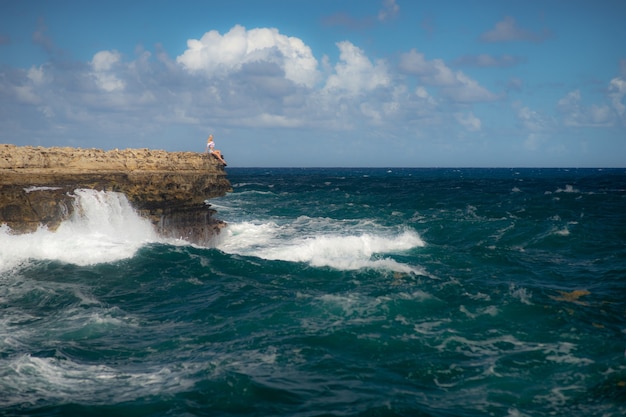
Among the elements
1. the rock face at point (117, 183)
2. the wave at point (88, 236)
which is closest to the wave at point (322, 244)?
the rock face at point (117, 183)

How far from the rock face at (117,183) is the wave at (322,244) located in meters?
2.40

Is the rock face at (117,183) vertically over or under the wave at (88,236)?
over

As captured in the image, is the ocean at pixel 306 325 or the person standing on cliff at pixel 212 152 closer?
the ocean at pixel 306 325

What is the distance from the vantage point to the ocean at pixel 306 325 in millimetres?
9781

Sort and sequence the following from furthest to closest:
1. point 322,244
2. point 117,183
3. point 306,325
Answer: point 322,244
point 117,183
point 306,325

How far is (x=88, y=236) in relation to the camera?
70.1 ft

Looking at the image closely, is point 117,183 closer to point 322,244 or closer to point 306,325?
point 322,244

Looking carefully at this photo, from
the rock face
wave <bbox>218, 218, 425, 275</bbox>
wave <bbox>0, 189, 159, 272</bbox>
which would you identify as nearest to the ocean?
wave <bbox>0, 189, 159, 272</bbox>

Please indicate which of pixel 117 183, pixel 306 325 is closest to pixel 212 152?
pixel 117 183

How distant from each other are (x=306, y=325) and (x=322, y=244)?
1131 cm

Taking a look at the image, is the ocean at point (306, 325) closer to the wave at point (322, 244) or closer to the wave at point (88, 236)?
the wave at point (88, 236)

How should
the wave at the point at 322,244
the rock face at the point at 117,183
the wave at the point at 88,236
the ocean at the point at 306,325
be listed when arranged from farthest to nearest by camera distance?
1. the wave at the point at 322,244
2. the rock face at the point at 117,183
3. the wave at the point at 88,236
4. the ocean at the point at 306,325

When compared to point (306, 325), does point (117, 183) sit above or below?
above

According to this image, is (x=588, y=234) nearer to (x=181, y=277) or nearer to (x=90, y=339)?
(x=181, y=277)
